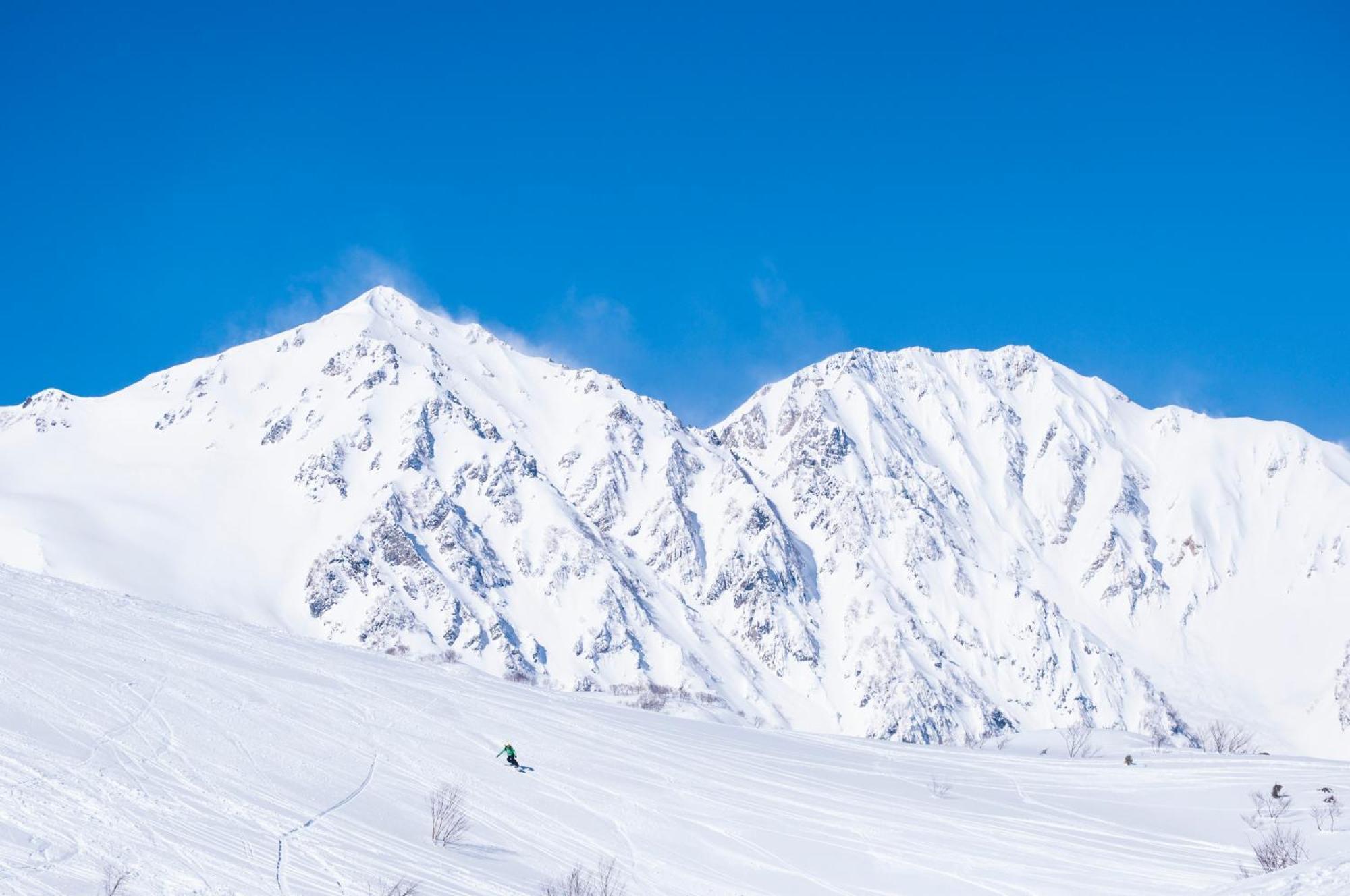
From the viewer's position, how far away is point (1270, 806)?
42.4 m

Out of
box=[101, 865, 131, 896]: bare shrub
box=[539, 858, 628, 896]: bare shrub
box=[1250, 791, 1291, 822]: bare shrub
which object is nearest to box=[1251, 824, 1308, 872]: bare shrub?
box=[1250, 791, 1291, 822]: bare shrub

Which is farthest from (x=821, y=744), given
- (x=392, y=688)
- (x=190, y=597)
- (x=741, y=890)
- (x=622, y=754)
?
(x=190, y=597)

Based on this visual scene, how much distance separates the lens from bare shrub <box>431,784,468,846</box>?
30.3 meters

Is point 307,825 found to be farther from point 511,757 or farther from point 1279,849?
point 1279,849

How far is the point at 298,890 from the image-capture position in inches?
919

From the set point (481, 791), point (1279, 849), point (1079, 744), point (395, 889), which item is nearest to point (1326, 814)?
point (1279, 849)

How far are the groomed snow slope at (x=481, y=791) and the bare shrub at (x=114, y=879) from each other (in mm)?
166

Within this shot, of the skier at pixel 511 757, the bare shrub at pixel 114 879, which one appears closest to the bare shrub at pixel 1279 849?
the skier at pixel 511 757

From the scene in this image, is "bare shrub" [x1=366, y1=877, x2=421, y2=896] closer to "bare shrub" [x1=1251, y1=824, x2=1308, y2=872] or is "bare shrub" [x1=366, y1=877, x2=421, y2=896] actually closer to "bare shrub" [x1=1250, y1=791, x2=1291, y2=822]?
"bare shrub" [x1=1251, y1=824, x2=1308, y2=872]

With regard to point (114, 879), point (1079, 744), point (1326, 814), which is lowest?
point (114, 879)

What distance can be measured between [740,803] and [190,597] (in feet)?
564

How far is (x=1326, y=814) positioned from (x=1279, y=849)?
8840mm

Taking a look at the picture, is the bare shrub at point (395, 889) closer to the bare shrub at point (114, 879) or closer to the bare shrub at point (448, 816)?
the bare shrub at point (448, 816)

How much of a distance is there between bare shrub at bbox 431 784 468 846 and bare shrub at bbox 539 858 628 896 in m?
3.35
